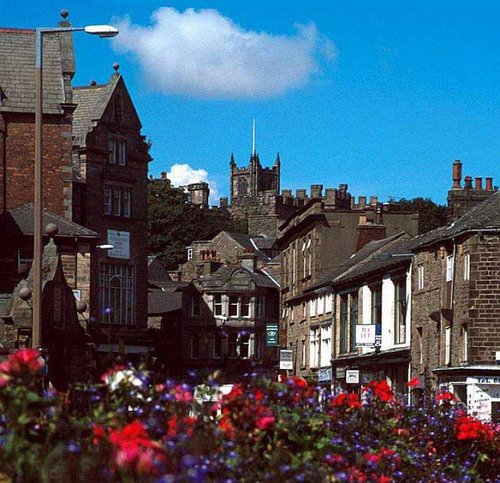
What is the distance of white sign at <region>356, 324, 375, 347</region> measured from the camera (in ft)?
202

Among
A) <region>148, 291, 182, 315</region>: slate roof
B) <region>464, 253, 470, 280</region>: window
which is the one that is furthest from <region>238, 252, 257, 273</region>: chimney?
<region>464, 253, 470, 280</region>: window

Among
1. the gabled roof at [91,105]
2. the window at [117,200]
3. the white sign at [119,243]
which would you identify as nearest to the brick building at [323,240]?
the white sign at [119,243]

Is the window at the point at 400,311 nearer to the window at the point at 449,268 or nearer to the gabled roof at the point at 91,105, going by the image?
the window at the point at 449,268

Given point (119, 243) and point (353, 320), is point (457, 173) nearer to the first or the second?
point (353, 320)

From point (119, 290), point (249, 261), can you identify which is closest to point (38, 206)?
point (119, 290)

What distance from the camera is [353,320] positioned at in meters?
67.5

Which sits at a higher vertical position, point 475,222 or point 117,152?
point 117,152

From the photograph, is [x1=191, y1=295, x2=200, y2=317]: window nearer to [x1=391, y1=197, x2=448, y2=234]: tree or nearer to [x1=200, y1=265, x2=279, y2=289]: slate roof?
[x1=200, y1=265, x2=279, y2=289]: slate roof

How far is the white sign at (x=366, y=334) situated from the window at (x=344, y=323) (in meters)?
6.36

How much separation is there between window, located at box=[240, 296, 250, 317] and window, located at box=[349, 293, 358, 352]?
39966 mm

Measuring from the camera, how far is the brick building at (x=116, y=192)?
3006 inches

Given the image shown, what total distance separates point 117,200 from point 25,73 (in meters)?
12.3

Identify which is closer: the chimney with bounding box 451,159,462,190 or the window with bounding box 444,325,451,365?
the window with bounding box 444,325,451,365

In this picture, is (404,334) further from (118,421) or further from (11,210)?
(118,421)
